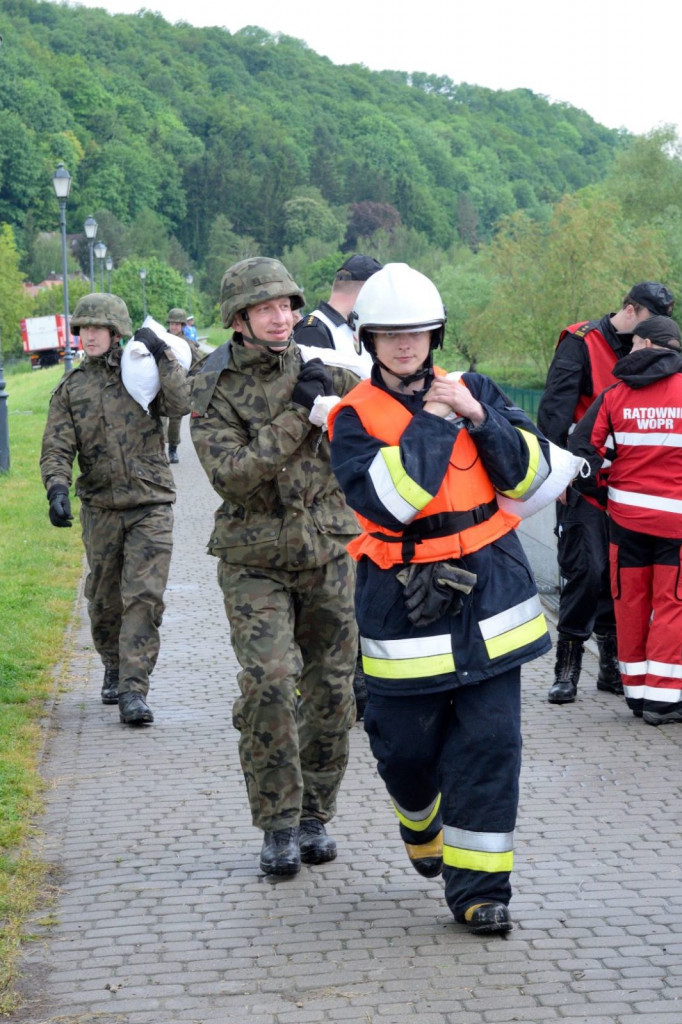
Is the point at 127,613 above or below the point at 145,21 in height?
below

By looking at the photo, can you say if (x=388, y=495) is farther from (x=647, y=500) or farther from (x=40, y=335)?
(x=40, y=335)

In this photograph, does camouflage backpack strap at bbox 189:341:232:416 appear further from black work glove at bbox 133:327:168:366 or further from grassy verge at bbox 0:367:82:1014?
black work glove at bbox 133:327:168:366

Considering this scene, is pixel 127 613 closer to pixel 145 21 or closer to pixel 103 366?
pixel 103 366

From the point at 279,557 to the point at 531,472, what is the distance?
1.19m

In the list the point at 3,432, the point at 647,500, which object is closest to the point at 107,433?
the point at 647,500

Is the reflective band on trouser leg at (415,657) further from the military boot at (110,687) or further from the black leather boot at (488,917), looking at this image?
the military boot at (110,687)

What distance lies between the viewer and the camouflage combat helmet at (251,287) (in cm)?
519

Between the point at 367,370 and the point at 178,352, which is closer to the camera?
the point at 367,370

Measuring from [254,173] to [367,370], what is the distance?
17296 centimetres

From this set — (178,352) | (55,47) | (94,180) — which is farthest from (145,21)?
(178,352)

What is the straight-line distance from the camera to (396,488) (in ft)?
14.0

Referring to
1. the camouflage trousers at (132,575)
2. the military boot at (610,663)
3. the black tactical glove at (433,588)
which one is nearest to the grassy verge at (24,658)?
the camouflage trousers at (132,575)

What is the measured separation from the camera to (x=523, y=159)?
19500cm

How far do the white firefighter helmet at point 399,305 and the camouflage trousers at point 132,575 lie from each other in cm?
→ 367
